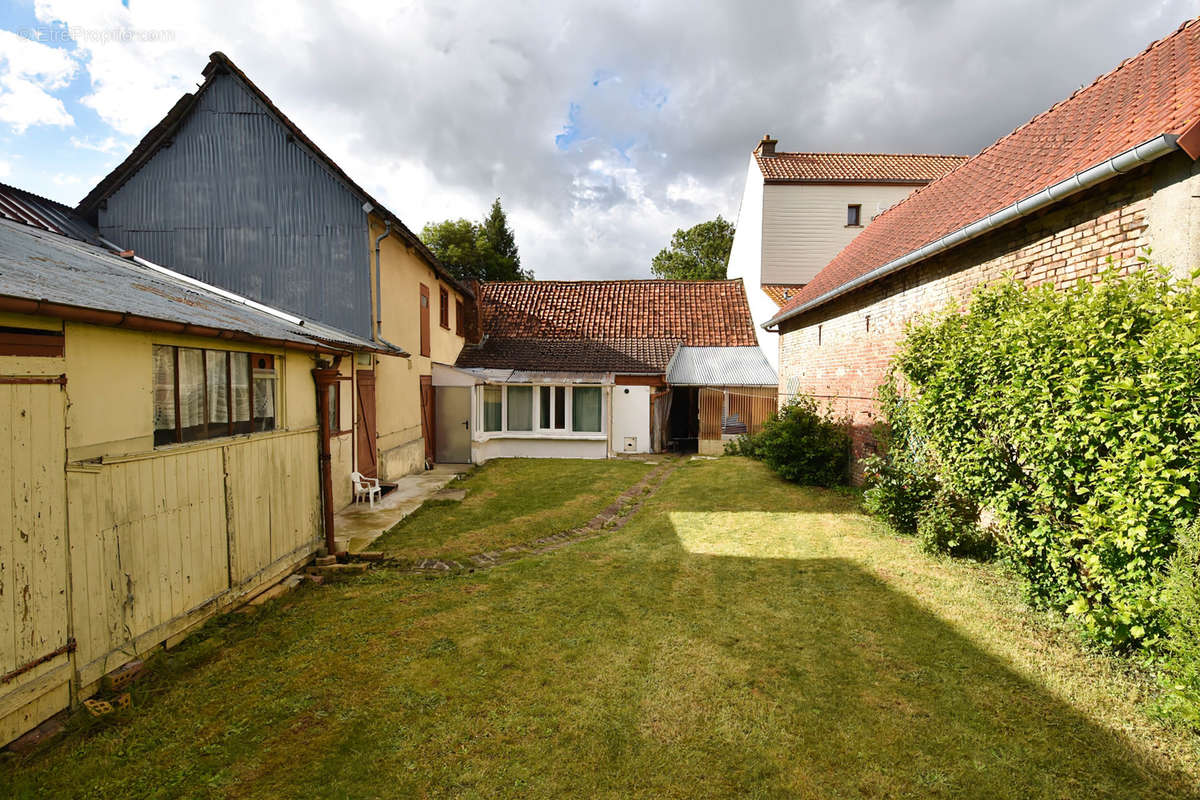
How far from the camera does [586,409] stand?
53.7ft

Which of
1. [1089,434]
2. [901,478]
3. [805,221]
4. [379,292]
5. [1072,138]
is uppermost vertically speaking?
[805,221]

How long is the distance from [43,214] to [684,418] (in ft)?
58.5

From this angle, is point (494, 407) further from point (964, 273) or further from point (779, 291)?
point (964, 273)

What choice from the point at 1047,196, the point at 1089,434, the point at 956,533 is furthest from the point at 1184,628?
the point at 1047,196

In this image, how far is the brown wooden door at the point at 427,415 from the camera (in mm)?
14414

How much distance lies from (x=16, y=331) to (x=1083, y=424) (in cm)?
749

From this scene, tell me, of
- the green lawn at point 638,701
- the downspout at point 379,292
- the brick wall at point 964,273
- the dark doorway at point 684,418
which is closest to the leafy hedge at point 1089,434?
the brick wall at point 964,273

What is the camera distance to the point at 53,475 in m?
3.53

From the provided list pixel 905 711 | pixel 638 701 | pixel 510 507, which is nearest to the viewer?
pixel 905 711

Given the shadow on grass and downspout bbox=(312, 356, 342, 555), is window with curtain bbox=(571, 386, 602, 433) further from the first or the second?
the shadow on grass

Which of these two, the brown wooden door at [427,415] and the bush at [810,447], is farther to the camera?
the brown wooden door at [427,415]

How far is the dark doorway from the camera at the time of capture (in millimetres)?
19203

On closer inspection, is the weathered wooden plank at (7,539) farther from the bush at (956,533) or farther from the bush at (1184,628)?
the bush at (956,533)

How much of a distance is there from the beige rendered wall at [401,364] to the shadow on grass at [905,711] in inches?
346
